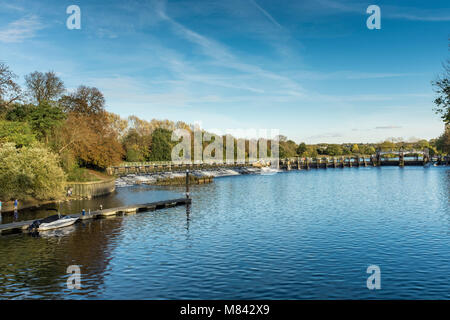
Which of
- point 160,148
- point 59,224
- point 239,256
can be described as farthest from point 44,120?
point 160,148

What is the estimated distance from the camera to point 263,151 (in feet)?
656

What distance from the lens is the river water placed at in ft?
70.3

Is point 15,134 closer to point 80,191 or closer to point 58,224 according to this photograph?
point 80,191

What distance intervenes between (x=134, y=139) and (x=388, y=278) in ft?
405

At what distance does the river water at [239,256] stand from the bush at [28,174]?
12.0 m

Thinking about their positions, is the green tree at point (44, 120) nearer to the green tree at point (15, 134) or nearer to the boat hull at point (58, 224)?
the green tree at point (15, 134)

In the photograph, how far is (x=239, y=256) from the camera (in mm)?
28484

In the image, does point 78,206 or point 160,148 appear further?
point 160,148

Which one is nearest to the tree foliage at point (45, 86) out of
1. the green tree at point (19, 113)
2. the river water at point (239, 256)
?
the green tree at point (19, 113)

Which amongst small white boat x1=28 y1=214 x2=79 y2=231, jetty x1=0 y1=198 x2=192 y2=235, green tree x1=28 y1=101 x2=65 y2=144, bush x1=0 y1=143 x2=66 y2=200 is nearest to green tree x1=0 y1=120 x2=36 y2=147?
bush x1=0 y1=143 x2=66 y2=200

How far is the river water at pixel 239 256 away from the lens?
21.4 metres

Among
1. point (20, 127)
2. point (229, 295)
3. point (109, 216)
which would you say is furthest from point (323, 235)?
point (20, 127)

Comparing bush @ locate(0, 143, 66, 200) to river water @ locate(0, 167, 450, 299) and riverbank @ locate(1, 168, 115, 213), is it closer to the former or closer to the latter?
riverbank @ locate(1, 168, 115, 213)

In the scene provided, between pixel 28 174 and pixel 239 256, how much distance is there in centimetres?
3254
